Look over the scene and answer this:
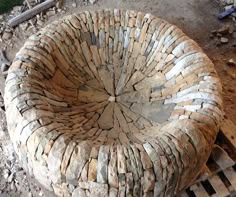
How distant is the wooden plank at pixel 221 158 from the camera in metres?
2.45

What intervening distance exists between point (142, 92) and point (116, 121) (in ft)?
0.80

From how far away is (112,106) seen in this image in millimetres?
2590

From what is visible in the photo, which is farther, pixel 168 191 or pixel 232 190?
pixel 232 190

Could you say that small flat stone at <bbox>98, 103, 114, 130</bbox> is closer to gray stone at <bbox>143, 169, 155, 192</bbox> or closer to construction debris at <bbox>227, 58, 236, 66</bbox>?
gray stone at <bbox>143, 169, 155, 192</bbox>

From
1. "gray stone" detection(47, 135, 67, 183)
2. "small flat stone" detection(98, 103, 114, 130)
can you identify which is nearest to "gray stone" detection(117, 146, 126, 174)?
"gray stone" detection(47, 135, 67, 183)

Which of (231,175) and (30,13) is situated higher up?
(30,13)

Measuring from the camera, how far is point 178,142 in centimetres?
212

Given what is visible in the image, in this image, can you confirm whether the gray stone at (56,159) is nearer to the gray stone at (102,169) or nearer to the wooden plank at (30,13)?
the gray stone at (102,169)

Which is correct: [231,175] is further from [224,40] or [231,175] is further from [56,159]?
[224,40]

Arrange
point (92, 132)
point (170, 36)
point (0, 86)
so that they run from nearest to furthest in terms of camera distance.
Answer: point (92, 132)
point (170, 36)
point (0, 86)

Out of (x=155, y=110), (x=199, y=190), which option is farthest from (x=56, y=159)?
(x=199, y=190)

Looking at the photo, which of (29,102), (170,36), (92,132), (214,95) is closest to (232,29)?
(170,36)

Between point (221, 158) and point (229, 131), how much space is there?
0.20m

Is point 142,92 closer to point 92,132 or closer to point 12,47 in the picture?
point 92,132
